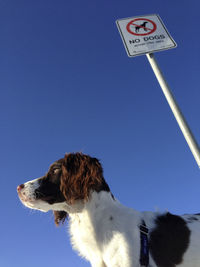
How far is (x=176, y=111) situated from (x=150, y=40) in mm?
1177

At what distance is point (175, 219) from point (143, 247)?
86cm

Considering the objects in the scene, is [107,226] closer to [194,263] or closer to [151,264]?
[151,264]

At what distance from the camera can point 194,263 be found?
10.00 ft

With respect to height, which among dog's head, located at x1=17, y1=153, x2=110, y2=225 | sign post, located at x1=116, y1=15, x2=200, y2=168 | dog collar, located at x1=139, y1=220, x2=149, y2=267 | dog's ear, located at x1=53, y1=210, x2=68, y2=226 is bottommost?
dog collar, located at x1=139, y1=220, x2=149, y2=267

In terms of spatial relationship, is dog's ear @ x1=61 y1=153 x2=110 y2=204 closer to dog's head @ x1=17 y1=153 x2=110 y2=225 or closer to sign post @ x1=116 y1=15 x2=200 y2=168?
dog's head @ x1=17 y1=153 x2=110 y2=225

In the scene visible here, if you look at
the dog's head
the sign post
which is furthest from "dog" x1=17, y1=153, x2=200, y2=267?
the sign post

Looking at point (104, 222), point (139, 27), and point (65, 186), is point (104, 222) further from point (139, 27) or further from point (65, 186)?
point (139, 27)

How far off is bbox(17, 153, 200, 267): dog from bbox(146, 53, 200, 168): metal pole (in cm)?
134

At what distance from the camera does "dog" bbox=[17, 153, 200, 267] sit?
2.98 meters

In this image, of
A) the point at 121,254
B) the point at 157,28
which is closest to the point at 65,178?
the point at 121,254

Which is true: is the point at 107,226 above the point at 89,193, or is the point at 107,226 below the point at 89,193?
below

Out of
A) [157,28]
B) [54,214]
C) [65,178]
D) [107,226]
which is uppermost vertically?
[157,28]

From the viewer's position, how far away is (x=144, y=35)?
3309 mm

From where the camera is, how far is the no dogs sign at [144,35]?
10.5ft
